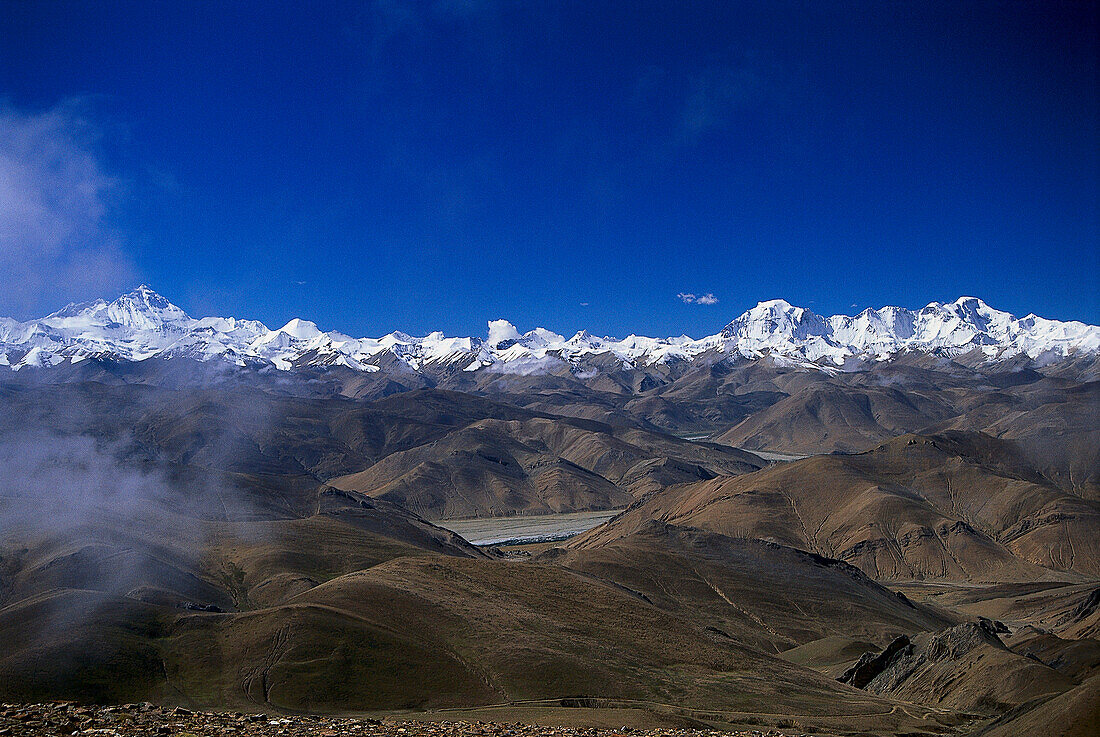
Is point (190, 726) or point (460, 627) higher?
point (460, 627)

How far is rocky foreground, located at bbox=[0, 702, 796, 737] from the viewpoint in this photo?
78.2ft

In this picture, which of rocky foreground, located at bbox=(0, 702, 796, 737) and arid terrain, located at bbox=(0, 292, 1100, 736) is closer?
rocky foreground, located at bbox=(0, 702, 796, 737)

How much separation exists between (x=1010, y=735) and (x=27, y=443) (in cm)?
19471

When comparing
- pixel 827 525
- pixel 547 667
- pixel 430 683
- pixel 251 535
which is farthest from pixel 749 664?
pixel 827 525

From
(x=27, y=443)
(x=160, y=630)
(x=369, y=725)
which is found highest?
(x=27, y=443)

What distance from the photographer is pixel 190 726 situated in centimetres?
2584

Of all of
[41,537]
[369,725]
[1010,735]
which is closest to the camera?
[369,725]

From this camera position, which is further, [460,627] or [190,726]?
[460,627]

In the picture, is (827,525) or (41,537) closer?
(41,537)

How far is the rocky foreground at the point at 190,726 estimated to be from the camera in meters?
23.8

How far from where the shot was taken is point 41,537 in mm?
104500

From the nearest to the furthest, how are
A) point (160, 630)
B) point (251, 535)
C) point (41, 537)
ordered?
point (160, 630)
point (41, 537)
point (251, 535)

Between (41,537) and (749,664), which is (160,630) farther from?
(41,537)

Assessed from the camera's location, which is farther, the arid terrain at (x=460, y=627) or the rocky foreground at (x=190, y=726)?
the arid terrain at (x=460, y=627)
